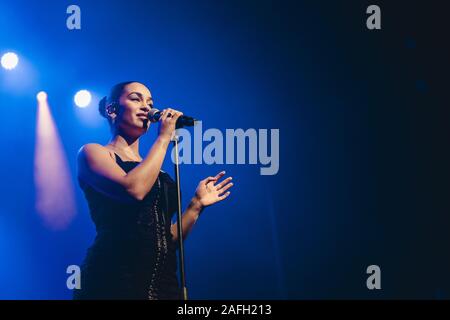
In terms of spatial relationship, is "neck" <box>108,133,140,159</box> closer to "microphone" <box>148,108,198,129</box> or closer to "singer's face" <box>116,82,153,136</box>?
"singer's face" <box>116,82,153,136</box>

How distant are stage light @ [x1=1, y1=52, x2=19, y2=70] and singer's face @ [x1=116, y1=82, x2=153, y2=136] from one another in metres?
1.40

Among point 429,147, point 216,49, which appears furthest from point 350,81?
point 216,49

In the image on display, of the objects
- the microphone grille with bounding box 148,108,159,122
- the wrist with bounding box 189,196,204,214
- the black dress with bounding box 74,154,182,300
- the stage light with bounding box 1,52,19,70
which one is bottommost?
the black dress with bounding box 74,154,182,300

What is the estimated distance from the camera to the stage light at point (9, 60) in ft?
11.0

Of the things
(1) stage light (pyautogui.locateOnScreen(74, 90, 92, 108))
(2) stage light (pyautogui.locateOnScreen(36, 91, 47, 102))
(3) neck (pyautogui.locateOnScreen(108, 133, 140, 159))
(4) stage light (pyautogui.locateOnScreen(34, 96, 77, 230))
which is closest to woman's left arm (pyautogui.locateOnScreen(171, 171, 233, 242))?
(3) neck (pyautogui.locateOnScreen(108, 133, 140, 159))

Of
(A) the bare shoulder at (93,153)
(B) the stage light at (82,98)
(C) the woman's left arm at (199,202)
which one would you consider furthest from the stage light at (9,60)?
(C) the woman's left arm at (199,202)

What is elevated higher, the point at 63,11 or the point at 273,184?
A: the point at 63,11

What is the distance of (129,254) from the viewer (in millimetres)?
1952

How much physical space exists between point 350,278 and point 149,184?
175 centimetres

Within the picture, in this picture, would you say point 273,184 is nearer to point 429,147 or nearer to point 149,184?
point 429,147

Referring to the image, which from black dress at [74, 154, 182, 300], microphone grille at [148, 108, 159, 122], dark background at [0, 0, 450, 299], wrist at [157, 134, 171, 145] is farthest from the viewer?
dark background at [0, 0, 450, 299]

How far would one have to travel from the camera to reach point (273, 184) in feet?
10.7

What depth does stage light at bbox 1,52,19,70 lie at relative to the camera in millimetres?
3357

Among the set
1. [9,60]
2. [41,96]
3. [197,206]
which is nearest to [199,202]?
[197,206]
